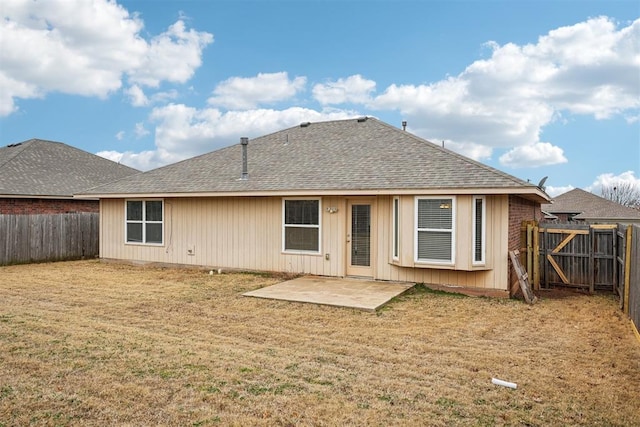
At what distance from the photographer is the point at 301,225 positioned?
37.1ft

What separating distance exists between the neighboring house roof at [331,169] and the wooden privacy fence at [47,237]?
240 cm

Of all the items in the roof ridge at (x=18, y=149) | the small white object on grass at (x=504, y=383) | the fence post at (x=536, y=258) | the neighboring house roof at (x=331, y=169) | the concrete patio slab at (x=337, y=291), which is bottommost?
the small white object on grass at (x=504, y=383)

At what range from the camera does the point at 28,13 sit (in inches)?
512

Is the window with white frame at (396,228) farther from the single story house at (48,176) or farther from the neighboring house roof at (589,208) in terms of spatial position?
the neighboring house roof at (589,208)

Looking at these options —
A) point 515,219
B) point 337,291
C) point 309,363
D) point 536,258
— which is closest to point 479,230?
point 515,219

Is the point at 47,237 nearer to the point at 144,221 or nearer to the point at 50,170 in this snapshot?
the point at 144,221

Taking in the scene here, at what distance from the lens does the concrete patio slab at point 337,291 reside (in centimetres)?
809

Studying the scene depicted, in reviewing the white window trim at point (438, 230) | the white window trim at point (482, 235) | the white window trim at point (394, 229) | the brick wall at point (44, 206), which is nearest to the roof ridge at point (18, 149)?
the brick wall at point (44, 206)

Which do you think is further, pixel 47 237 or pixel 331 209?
pixel 47 237

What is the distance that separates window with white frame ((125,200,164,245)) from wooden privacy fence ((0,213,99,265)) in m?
3.12

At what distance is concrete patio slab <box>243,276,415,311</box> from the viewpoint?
8.09 metres

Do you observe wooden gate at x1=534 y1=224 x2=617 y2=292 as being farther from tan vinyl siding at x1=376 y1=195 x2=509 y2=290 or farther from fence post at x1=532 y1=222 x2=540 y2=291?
tan vinyl siding at x1=376 y1=195 x2=509 y2=290

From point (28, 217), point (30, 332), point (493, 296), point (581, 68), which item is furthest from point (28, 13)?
point (581, 68)

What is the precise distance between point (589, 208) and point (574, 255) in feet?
92.3
